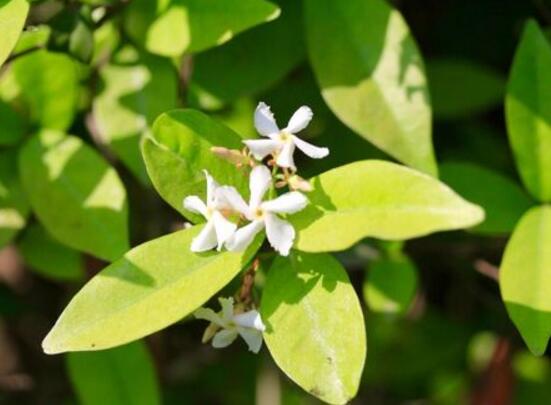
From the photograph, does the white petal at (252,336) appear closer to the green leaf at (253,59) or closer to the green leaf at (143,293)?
the green leaf at (143,293)

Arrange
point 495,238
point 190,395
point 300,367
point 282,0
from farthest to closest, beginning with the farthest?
1. point 190,395
2. point 495,238
3. point 282,0
4. point 300,367

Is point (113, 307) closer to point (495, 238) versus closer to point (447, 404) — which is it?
point (495, 238)

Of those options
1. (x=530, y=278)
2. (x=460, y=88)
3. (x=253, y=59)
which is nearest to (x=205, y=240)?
(x=530, y=278)

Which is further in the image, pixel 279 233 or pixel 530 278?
pixel 530 278

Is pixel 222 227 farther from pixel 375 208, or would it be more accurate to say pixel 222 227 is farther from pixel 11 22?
pixel 11 22

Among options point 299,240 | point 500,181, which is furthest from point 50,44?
point 500,181

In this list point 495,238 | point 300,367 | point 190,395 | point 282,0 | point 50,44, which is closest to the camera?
point 300,367
